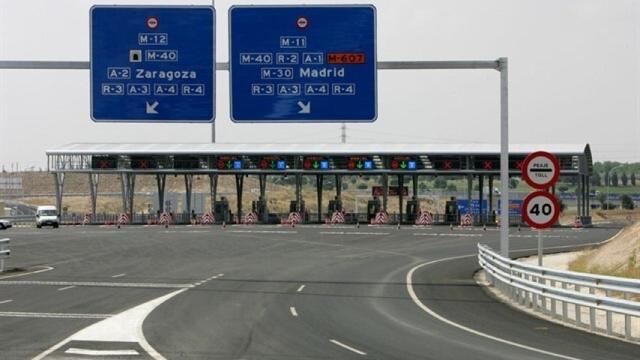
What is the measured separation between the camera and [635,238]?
28.6 metres

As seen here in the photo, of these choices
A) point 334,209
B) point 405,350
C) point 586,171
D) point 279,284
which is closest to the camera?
point 405,350

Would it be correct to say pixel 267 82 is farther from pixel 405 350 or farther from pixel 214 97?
pixel 405 350

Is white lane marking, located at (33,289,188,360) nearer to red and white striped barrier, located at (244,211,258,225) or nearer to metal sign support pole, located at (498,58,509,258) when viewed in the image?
metal sign support pole, located at (498,58,509,258)

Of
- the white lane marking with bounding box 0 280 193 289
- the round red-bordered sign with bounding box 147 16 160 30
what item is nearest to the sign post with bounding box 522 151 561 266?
the white lane marking with bounding box 0 280 193 289

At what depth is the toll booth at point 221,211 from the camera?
236 feet

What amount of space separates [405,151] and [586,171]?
13473 mm

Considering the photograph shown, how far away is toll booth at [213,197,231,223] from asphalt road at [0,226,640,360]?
33.4 metres

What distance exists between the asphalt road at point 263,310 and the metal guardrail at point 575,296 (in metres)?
0.59

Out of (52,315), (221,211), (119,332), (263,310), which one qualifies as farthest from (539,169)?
(221,211)

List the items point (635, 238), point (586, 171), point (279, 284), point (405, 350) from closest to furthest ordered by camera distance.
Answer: point (405, 350)
point (279, 284)
point (635, 238)
point (586, 171)

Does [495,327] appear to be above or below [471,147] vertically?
below

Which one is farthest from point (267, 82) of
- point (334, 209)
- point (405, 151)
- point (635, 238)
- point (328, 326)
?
point (334, 209)

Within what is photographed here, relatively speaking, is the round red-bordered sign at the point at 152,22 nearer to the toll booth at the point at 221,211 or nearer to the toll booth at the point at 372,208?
the toll booth at the point at 221,211

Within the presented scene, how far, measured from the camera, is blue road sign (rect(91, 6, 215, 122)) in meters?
24.9
